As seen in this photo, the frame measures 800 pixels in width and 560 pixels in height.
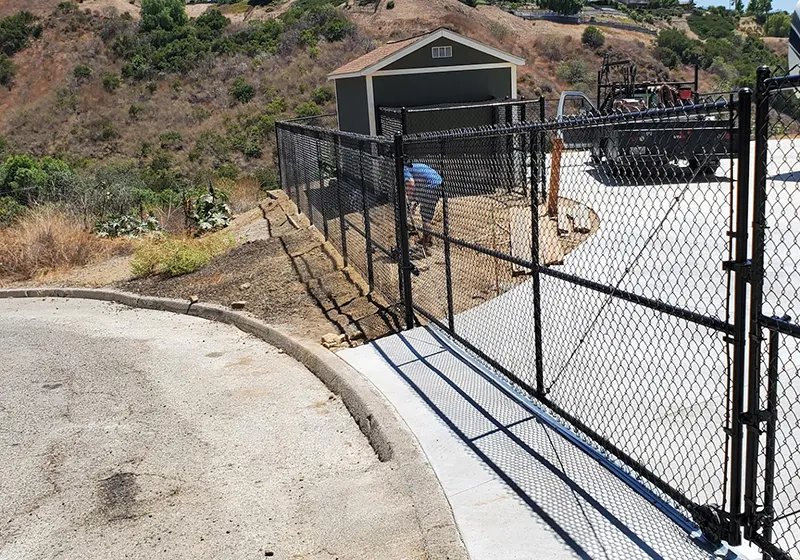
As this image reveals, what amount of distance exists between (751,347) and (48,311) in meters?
9.93

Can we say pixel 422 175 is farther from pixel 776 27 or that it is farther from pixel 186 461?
pixel 776 27

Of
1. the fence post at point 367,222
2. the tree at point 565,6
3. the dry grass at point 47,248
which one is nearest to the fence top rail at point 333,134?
the fence post at point 367,222

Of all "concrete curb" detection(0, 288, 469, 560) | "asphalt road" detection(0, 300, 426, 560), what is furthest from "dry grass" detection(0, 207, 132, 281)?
"asphalt road" detection(0, 300, 426, 560)

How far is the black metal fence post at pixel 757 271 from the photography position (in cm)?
302

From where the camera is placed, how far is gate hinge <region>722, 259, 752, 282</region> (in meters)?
3.15

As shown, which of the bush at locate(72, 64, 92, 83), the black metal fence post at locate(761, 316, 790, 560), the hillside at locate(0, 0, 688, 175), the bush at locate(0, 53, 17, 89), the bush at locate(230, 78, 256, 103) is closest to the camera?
the black metal fence post at locate(761, 316, 790, 560)

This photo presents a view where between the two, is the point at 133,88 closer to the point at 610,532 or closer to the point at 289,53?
the point at 289,53

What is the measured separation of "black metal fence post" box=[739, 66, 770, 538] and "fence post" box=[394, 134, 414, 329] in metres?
4.38

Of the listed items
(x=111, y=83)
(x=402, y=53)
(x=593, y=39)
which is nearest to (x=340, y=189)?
(x=402, y=53)

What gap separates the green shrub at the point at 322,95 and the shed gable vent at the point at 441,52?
78.0ft

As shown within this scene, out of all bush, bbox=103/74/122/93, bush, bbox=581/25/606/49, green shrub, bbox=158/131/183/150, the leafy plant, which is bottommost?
the leafy plant

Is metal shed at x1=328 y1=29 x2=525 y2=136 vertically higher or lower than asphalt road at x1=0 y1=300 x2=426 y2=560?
higher

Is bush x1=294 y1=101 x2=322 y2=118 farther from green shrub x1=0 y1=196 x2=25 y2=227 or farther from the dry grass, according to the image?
the dry grass

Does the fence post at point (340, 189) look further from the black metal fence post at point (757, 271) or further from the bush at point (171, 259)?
the black metal fence post at point (757, 271)
